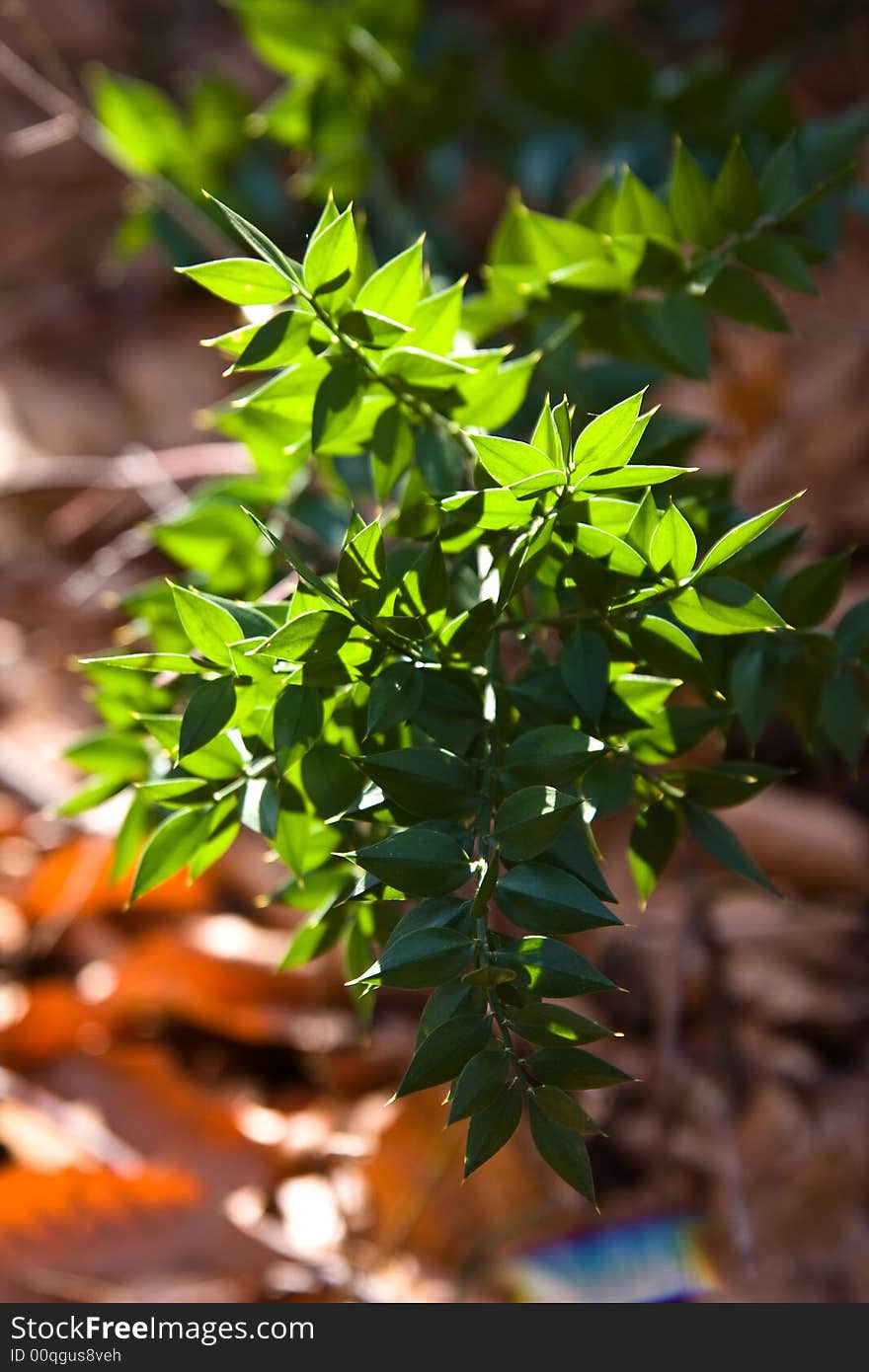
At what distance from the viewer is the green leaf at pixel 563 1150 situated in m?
0.47

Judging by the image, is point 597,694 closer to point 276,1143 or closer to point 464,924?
point 464,924

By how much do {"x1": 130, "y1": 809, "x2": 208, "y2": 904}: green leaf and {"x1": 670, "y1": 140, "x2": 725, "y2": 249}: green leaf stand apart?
471 millimetres

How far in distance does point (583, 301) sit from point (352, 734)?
0.38 meters

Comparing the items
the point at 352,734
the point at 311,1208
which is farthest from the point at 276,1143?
the point at 352,734

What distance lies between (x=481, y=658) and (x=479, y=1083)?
216mm

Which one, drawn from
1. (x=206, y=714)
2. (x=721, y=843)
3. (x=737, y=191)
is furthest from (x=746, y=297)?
(x=206, y=714)

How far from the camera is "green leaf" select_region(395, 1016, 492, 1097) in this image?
450 millimetres

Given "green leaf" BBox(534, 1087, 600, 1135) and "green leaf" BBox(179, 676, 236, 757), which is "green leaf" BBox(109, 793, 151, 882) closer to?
"green leaf" BBox(179, 676, 236, 757)

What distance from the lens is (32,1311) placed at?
1019mm

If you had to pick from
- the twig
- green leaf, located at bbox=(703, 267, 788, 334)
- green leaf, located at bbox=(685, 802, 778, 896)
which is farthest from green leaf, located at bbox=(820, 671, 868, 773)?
the twig

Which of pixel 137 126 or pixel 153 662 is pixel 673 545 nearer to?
pixel 153 662

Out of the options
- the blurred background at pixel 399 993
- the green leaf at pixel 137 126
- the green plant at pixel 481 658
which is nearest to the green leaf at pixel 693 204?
the green plant at pixel 481 658

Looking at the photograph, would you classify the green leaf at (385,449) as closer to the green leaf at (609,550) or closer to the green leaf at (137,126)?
the green leaf at (609,550)

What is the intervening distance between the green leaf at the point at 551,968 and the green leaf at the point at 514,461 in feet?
0.63
